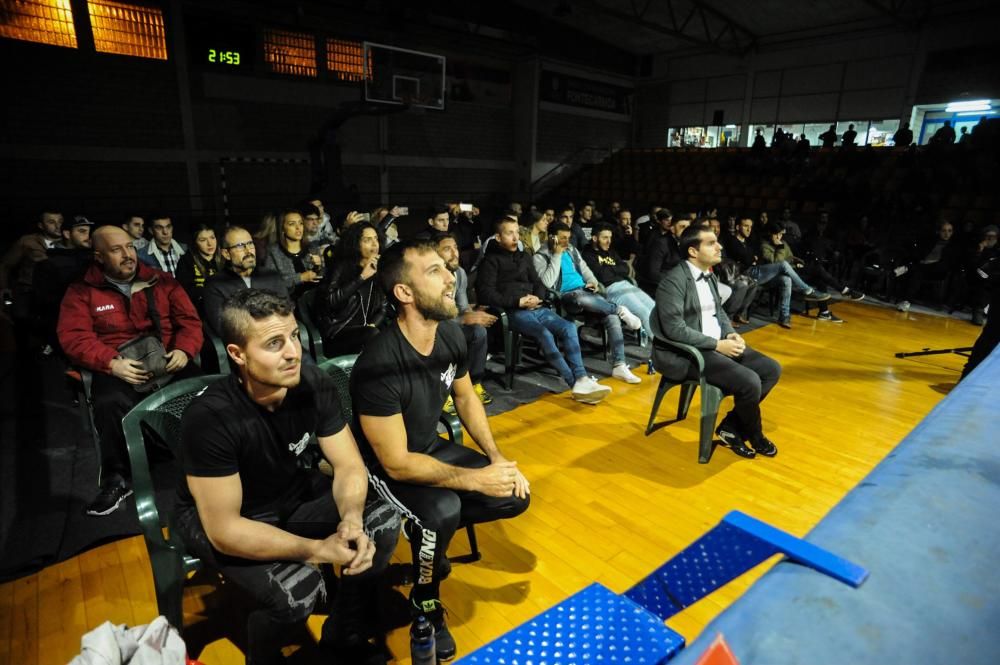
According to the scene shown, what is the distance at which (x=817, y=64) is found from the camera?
1298 centimetres

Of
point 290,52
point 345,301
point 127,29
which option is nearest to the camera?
point 345,301

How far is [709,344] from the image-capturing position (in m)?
3.08

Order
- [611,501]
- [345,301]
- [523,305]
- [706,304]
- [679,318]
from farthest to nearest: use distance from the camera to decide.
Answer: [523,305]
[345,301]
[706,304]
[679,318]
[611,501]

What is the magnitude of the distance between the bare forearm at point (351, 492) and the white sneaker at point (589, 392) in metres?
2.31

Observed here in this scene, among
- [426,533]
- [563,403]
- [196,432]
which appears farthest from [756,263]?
[196,432]

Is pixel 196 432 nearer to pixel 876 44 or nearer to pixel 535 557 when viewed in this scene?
pixel 535 557

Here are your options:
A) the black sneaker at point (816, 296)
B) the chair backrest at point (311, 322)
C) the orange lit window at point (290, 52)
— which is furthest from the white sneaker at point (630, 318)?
the orange lit window at point (290, 52)

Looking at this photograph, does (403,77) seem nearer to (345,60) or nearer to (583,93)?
(345,60)

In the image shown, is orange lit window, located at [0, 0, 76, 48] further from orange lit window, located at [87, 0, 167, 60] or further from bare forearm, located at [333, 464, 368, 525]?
bare forearm, located at [333, 464, 368, 525]

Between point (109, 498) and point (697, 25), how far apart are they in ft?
50.2

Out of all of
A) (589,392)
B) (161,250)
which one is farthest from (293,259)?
(589,392)

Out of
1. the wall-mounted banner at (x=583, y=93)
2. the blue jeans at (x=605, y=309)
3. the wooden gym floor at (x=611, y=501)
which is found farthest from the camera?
the wall-mounted banner at (x=583, y=93)

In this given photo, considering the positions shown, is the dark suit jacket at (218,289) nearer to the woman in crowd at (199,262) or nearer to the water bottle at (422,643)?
the woman in crowd at (199,262)

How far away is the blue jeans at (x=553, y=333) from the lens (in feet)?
13.1
